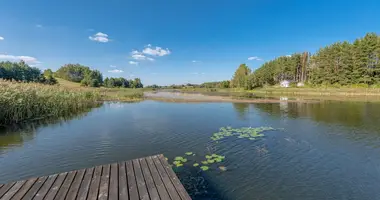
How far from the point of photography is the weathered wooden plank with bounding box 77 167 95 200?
2774mm

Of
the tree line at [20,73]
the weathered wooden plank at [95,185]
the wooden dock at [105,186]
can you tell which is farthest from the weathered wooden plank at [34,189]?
the tree line at [20,73]

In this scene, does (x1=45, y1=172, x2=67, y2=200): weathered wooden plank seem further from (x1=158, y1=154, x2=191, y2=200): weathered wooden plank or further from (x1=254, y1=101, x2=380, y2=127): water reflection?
(x1=254, y1=101, x2=380, y2=127): water reflection

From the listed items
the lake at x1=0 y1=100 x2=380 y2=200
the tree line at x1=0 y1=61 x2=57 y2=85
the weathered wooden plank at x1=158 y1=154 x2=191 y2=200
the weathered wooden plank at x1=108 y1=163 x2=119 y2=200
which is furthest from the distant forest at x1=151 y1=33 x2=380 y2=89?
the tree line at x1=0 y1=61 x2=57 y2=85

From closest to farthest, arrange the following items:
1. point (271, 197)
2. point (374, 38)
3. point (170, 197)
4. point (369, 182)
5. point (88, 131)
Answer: point (170, 197), point (271, 197), point (369, 182), point (88, 131), point (374, 38)

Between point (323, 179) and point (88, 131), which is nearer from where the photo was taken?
point (323, 179)

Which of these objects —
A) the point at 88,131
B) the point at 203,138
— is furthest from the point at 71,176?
the point at 88,131

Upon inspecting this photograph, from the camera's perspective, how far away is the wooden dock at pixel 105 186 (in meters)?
2.77

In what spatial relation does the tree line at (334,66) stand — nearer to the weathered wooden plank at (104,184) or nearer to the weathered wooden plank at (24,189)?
the weathered wooden plank at (104,184)

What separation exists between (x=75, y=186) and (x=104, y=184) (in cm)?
51

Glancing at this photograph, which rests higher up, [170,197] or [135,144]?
[170,197]

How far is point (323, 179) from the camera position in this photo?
486 centimetres

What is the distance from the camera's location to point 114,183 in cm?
318

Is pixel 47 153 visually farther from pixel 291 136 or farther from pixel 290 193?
pixel 291 136

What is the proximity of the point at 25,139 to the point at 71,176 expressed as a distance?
7.49 meters
